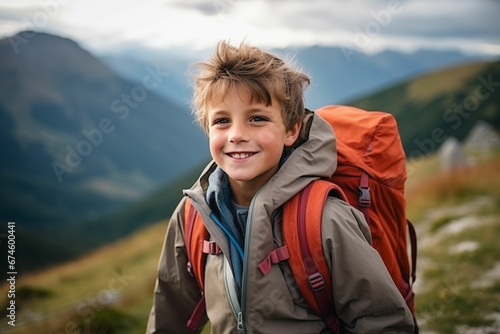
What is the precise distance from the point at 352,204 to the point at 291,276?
2.31 feet

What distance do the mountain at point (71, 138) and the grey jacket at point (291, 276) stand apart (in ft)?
5.40

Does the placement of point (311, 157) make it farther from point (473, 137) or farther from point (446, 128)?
point (446, 128)

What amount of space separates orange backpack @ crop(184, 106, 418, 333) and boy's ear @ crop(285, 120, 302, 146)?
1.10ft

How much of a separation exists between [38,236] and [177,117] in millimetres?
81980

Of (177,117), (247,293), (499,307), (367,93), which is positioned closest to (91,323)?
(247,293)

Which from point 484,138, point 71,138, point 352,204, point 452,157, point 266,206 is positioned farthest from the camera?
point 71,138

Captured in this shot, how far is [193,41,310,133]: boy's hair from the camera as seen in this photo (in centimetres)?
285

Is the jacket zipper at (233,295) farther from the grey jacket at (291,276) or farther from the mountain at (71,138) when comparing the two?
the mountain at (71,138)

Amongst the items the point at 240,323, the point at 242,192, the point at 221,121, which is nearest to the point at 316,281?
the point at 240,323

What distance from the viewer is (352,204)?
3.07 meters

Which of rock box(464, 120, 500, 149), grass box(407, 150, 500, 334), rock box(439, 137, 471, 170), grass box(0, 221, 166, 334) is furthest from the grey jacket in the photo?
rock box(464, 120, 500, 149)

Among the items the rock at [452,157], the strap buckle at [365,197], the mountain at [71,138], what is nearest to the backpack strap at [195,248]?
the strap buckle at [365,197]

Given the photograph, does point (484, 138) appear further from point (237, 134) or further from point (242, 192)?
point (237, 134)

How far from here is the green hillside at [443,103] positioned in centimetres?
2945
